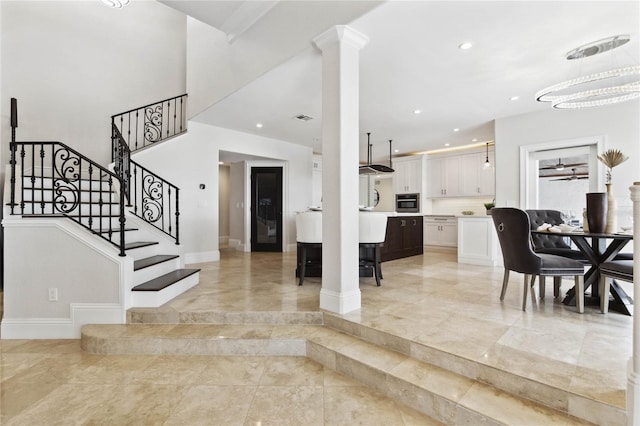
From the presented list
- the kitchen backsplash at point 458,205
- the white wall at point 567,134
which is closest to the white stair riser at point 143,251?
the white wall at point 567,134

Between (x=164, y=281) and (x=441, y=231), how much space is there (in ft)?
22.6

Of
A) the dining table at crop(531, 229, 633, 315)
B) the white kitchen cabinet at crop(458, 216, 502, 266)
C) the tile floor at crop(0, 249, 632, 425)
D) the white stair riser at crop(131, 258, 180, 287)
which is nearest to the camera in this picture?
the tile floor at crop(0, 249, 632, 425)

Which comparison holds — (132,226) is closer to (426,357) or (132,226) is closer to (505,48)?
(426,357)

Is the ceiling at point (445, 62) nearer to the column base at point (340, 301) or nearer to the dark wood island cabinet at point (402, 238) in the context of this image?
the dark wood island cabinet at point (402, 238)

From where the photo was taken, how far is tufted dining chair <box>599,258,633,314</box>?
97.2 inches

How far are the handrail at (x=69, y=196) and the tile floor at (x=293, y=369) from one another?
114cm

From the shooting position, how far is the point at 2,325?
9.50ft

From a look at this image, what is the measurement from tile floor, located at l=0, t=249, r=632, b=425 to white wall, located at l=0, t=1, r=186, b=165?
4.15 metres

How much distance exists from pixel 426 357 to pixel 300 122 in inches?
178

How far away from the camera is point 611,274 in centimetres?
262

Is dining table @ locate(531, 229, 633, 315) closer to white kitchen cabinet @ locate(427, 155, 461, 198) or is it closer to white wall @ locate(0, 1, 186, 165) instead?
white kitchen cabinet @ locate(427, 155, 461, 198)

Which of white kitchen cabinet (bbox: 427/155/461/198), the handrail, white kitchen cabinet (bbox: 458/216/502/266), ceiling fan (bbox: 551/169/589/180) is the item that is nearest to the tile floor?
the handrail

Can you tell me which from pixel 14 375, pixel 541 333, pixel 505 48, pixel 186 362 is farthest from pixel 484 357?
pixel 14 375

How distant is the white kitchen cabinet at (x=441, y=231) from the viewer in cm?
768
